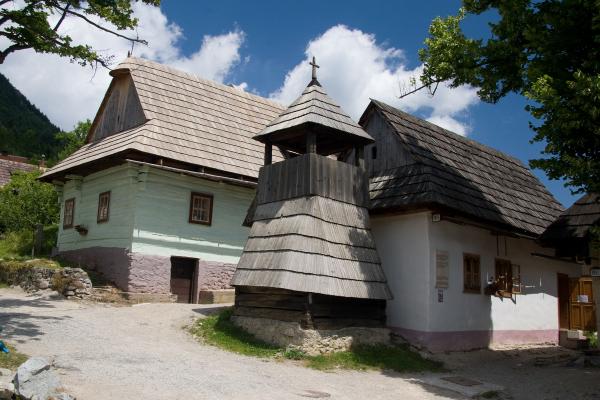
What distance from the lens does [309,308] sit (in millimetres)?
11688

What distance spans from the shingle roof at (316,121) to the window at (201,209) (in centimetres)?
565

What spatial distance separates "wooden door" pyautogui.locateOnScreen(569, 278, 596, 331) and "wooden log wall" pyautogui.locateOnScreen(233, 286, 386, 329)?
29.2ft

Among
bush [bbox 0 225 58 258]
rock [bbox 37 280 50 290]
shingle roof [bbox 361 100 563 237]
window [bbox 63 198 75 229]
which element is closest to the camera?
shingle roof [bbox 361 100 563 237]

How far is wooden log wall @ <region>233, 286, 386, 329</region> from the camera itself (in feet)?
38.6

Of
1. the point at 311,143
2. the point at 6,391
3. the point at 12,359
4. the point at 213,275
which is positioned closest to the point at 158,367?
the point at 12,359

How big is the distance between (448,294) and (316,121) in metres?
5.37

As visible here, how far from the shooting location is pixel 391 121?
15758mm

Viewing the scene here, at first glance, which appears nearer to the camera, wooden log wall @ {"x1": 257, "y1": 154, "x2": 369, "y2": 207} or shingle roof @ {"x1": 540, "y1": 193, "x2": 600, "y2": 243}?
wooden log wall @ {"x1": 257, "y1": 154, "x2": 369, "y2": 207}

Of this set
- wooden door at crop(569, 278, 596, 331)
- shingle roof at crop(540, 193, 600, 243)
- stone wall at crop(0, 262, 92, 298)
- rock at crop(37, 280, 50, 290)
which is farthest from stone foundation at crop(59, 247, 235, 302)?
wooden door at crop(569, 278, 596, 331)

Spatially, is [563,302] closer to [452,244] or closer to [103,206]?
[452,244]

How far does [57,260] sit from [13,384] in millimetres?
14286

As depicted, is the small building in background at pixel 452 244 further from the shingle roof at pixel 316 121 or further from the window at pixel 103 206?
the window at pixel 103 206

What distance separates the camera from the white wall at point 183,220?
701 inches

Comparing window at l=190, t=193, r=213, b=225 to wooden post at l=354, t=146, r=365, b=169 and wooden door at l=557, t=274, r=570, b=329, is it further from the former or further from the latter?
wooden door at l=557, t=274, r=570, b=329
